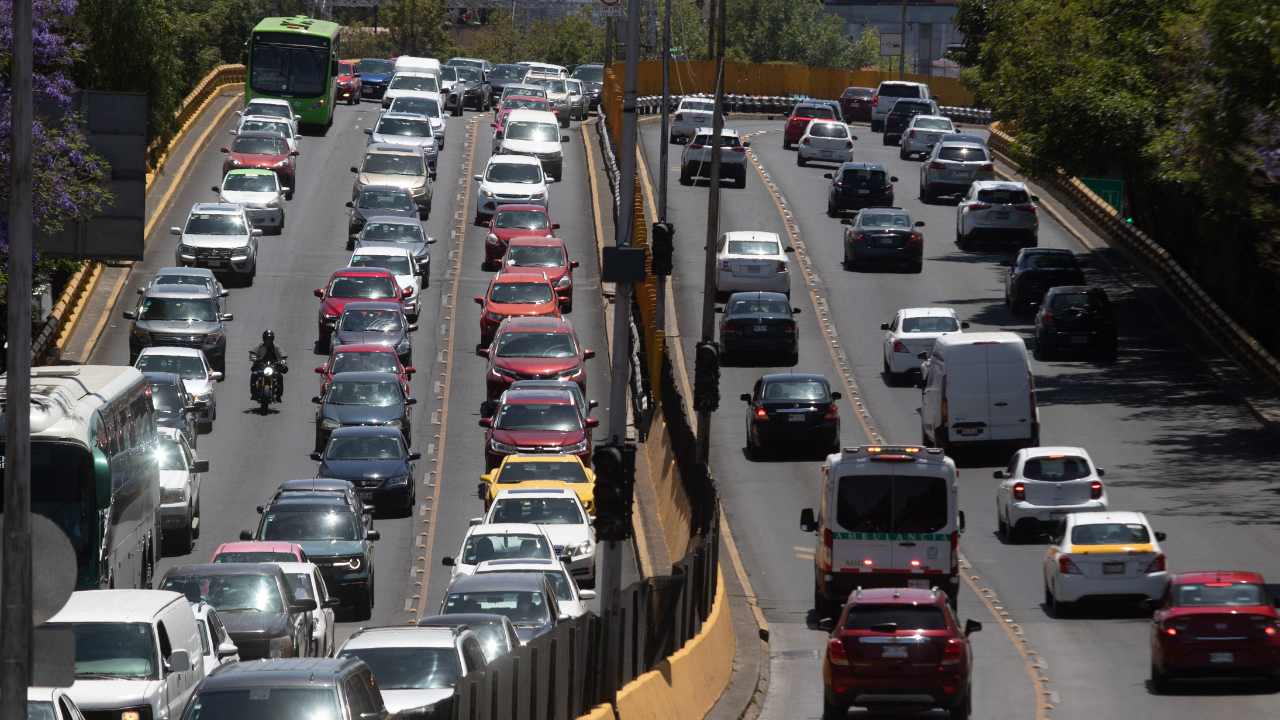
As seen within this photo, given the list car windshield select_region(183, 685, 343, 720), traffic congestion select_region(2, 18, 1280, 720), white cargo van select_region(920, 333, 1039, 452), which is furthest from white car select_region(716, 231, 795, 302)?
car windshield select_region(183, 685, 343, 720)

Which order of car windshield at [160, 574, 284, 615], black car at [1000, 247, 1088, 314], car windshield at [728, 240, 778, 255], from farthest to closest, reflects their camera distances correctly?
1. car windshield at [728, 240, 778, 255]
2. black car at [1000, 247, 1088, 314]
3. car windshield at [160, 574, 284, 615]

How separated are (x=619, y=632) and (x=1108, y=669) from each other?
842 centimetres

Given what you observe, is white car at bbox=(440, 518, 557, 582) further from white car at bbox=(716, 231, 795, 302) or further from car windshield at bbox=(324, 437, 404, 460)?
white car at bbox=(716, 231, 795, 302)

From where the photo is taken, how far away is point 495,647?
17672 mm

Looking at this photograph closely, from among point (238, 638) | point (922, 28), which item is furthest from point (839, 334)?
point (922, 28)

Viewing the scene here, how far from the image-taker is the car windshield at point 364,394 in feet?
111

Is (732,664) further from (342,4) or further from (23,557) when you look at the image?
(342,4)

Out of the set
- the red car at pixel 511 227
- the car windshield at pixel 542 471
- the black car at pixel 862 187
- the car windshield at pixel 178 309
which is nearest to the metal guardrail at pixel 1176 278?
the black car at pixel 862 187

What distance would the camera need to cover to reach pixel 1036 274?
147ft

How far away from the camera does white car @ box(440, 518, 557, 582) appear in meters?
23.8

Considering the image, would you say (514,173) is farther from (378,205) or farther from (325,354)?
(325,354)

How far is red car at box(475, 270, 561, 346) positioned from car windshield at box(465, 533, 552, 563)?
17.1 metres

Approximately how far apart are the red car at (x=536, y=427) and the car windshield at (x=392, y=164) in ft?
69.1

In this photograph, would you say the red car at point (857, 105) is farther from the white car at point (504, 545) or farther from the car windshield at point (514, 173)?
the white car at point (504, 545)
